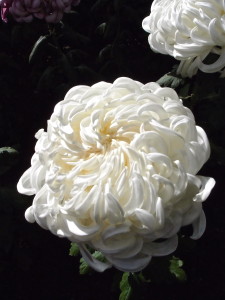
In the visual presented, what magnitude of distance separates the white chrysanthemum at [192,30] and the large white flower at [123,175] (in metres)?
0.17

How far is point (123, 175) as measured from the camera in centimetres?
131

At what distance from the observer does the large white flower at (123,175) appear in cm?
131

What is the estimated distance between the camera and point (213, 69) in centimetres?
160

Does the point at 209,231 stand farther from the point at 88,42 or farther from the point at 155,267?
the point at 155,267

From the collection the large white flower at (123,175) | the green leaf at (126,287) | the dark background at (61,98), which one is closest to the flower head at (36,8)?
the dark background at (61,98)

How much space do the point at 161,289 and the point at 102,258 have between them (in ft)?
4.04

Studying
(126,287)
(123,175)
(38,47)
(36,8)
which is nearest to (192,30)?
(123,175)

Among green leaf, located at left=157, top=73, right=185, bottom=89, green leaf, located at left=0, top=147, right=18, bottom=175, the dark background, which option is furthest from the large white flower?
the dark background

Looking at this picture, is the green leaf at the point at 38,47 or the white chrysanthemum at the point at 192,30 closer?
the white chrysanthemum at the point at 192,30

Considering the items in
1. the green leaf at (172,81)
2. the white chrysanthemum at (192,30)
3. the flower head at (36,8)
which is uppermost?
the white chrysanthemum at (192,30)

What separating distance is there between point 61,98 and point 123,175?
1409mm

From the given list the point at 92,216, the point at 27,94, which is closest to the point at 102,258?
the point at 92,216

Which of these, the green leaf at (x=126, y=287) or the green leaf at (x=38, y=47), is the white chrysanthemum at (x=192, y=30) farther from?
the green leaf at (x=38, y=47)

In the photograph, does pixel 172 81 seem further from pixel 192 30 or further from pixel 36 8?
pixel 36 8
